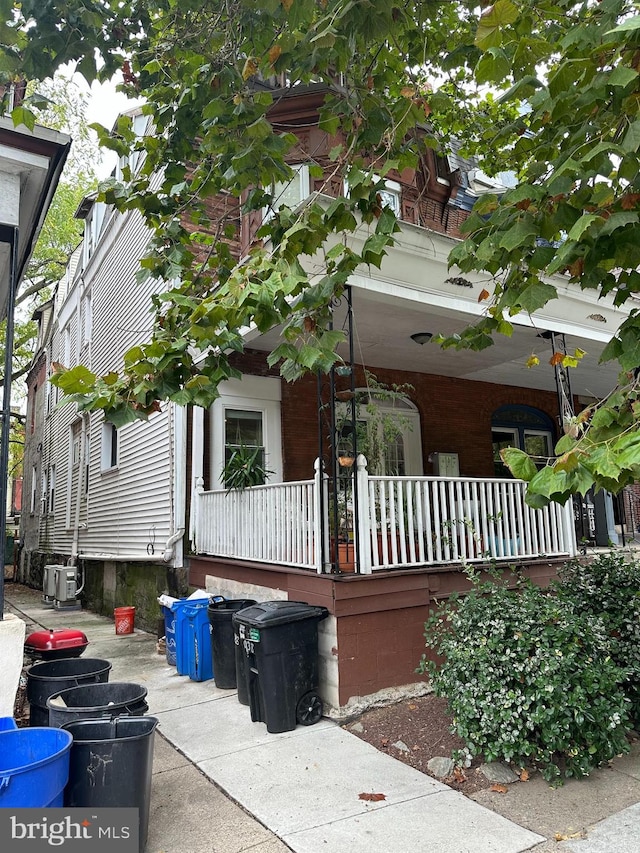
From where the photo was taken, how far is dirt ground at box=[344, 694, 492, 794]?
14.1 ft

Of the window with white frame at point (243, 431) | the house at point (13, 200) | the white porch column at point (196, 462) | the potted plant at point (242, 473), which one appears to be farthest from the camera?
the window with white frame at point (243, 431)

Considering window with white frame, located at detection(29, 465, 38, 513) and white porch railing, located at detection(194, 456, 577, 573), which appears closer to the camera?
white porch railing, located at detection(194, 456, 577, 573)

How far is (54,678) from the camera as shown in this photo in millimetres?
4086

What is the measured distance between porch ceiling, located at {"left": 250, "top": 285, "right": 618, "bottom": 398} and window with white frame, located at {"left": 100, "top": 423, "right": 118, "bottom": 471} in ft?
18.2

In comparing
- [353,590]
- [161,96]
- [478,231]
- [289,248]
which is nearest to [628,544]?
[353,590]

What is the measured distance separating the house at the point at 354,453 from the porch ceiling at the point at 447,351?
0.05m

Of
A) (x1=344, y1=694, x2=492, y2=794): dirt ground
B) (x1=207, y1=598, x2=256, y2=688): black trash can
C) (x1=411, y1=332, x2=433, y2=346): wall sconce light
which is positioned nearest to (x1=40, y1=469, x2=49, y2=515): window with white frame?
(x1=207, y1=598, x2=256, y2=688): black trash can

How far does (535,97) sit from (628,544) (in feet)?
33.8

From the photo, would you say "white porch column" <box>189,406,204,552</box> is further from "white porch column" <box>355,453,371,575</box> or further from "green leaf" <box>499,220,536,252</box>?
"green leaf" <box>499,220,536,252</box>

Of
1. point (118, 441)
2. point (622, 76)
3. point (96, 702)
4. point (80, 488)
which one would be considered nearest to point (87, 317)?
point (80, 488)

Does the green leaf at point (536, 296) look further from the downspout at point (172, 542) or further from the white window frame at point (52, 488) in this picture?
the white window frame at point (52, 488)

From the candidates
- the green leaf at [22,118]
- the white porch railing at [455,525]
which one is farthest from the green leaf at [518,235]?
the green leaf at [22,118]

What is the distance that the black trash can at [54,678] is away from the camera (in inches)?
161

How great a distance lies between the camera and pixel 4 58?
455 cm
